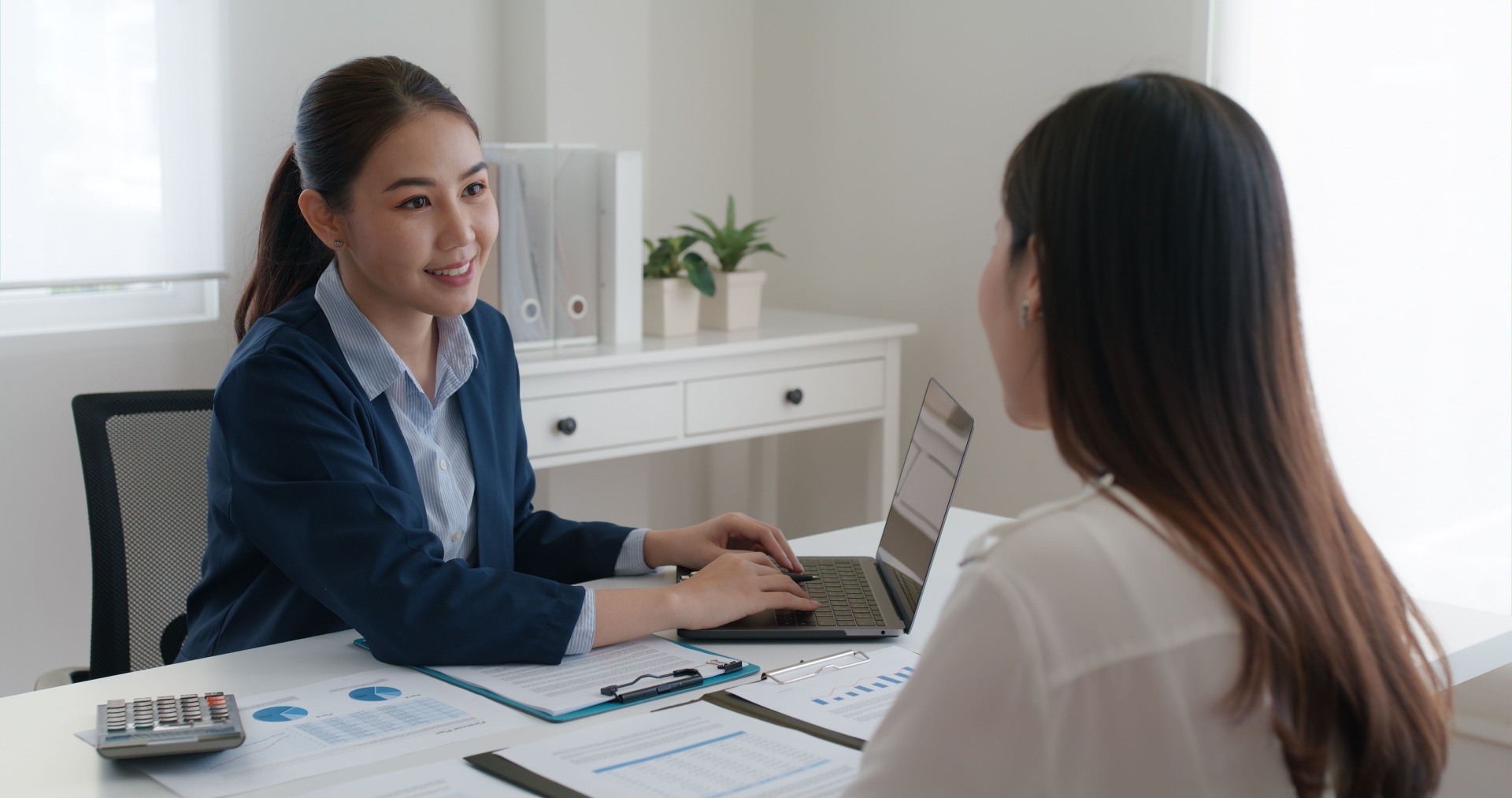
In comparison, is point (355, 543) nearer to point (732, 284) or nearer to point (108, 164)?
point (108, 164)

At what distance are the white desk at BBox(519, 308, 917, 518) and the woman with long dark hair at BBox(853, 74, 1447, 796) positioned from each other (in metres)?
1.74

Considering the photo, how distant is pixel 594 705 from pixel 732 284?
180 centimetres

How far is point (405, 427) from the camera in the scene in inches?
57.6

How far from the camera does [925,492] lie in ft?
4.66

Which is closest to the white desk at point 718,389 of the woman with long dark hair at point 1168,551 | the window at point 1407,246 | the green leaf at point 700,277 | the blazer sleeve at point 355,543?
the green leaf at point 700,277

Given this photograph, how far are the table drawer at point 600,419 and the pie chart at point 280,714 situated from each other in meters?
1.29

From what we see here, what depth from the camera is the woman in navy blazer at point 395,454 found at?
127 centimetres

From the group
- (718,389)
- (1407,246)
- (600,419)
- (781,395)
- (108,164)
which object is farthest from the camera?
(781,395)

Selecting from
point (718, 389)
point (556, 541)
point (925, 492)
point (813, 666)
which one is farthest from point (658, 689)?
point (718, 389)

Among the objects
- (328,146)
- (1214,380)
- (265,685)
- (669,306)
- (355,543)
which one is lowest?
(265,685)

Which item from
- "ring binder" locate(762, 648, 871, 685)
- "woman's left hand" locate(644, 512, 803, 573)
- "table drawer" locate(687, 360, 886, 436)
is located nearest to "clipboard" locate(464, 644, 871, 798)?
"ring binder" locate(762, 648, 871, 685)

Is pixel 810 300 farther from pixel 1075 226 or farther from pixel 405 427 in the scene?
pixel 1075 226

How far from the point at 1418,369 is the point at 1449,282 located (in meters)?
0.16

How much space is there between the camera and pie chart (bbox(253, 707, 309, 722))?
1.12 meters
